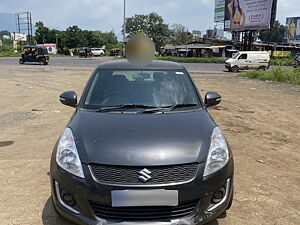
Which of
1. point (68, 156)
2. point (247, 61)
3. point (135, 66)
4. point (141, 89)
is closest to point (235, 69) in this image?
point (247, 61)

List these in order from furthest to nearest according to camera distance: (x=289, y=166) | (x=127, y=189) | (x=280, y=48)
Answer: (x=280, y=48) → (x=289, y=166) → (x=127, y=189)

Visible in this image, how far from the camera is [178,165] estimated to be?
234 centimetres

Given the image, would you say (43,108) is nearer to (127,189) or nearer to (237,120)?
(237,120)

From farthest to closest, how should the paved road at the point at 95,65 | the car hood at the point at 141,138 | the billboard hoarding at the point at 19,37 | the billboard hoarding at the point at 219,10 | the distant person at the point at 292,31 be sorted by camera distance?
the billboard hoarding at the point at 19,37 → the distant person at the point at 292,31 → the billboard hoarding at the point at 219,10 → the paved road at the point at 95,65 → the car hood at the point at 141,138

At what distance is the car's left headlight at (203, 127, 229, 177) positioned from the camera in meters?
2.45

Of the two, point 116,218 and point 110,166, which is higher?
point 110,166

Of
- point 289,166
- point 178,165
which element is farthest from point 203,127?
point 289,166

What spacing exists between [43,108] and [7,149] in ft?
11.6

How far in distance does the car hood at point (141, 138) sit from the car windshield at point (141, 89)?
338 millimetres

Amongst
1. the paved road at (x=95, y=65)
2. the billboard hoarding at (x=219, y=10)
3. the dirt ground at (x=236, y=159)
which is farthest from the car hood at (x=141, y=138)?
the billboard hoarding at (x=219, y=10)

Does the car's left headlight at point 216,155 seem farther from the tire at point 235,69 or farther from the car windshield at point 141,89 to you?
the tire at point 235,69

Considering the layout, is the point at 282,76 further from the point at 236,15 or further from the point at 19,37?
the point at 19,37

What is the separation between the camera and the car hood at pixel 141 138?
7.75 feet

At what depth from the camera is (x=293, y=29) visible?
194 feet
